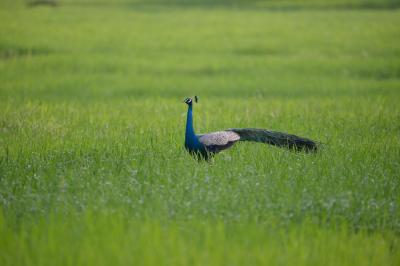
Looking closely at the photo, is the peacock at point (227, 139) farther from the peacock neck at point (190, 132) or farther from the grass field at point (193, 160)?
the grass field at point (193, 160)

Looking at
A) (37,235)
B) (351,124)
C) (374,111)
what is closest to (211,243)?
(37,235)

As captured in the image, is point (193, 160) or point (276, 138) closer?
point (193, 160)

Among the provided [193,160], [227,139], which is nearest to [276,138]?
[227,139]

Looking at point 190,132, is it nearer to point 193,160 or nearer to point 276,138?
point 193,160

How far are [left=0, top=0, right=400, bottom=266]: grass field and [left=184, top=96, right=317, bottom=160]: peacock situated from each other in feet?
0.47

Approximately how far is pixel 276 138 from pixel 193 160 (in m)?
0.92

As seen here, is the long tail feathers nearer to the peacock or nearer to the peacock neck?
the peacock

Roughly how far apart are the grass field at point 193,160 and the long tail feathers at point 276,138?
0.52 ft

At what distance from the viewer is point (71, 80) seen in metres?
14.8

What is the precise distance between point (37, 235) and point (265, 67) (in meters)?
12.6

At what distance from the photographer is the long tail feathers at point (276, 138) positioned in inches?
280

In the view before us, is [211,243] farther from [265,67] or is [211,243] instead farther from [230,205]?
[265,67]

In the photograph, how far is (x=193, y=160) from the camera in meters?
6.95

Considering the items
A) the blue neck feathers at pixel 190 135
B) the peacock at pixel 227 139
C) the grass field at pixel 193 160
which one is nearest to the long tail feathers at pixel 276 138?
the peacock at pixel 227 139
